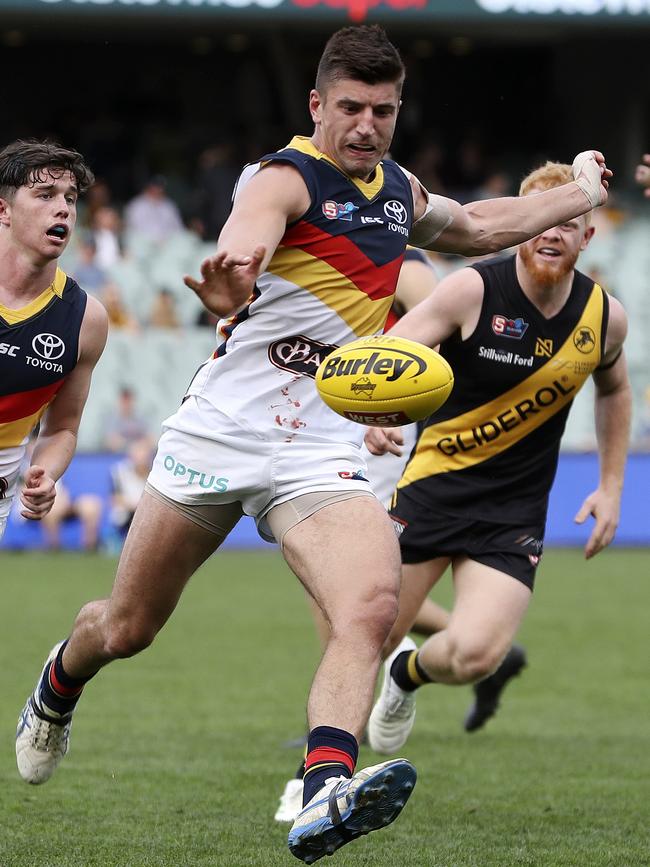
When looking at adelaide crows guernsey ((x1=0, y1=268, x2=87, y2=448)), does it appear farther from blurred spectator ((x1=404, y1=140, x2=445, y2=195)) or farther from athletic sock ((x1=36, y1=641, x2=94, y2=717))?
blurred spectator ((x1=404, y1=140, x2=445, y2=195))

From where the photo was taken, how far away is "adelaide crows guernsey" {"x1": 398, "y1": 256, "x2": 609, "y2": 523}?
636 centimetres

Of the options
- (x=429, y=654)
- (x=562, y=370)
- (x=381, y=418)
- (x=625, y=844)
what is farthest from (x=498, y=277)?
(x=625, y=844)

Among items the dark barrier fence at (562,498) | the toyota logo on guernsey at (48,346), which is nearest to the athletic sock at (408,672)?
the toyota logo on guernsey at (48,346)

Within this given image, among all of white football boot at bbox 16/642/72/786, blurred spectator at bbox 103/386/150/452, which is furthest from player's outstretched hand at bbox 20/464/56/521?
blurred spectator at bbox 103/386/150/452

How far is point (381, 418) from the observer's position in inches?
179

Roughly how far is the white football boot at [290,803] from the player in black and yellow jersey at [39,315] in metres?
1.53

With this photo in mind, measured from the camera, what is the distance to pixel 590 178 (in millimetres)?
5383

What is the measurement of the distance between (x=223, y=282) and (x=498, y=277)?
2.44 m

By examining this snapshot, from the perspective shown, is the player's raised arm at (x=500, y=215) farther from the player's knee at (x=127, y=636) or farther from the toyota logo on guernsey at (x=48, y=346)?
the player's knee at (x=127, y=636)

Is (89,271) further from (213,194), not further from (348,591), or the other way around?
(348,591)

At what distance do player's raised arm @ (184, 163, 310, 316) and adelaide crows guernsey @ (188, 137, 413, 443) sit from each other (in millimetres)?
82

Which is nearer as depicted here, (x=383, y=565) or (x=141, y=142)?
(x=383, y=565)

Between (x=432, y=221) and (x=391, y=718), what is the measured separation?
247 centimetres

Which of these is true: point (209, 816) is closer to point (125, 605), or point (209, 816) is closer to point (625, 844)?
point (125, 605)
